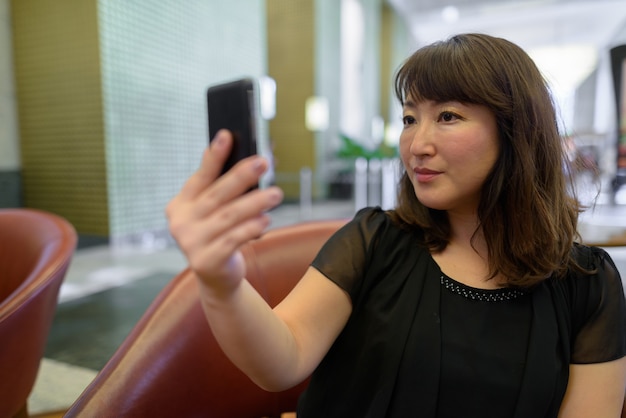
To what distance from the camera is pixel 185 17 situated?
5.57 metres

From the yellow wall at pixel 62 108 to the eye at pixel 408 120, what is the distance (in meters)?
4.64

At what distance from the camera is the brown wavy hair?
718 millimetres

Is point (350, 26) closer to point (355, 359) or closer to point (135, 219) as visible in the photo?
point (135, 219)

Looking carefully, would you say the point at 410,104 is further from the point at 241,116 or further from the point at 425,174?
the point at 241,116

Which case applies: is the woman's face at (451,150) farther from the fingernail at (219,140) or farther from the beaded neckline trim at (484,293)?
the fingernail at (219,140)

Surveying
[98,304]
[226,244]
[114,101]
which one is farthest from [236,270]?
[114,101]

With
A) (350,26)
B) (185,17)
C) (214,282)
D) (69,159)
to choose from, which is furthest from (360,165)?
(214,282)

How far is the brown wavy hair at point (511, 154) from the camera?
0.72 m

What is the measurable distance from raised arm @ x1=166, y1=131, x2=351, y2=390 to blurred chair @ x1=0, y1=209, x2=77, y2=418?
2.30 feet

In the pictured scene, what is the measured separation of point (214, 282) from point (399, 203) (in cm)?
53

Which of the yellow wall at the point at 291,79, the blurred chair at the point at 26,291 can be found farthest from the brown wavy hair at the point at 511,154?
the yellow wall at the point at 291,79

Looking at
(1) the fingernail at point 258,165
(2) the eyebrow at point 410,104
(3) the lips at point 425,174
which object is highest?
(2) the eyebrow at point 410,104

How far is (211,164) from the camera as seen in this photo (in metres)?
0.41

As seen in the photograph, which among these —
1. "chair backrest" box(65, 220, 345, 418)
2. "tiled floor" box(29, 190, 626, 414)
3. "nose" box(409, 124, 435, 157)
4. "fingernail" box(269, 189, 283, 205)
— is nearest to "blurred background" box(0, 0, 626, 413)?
"tiled floor" box(29, 190, 626, 414)
